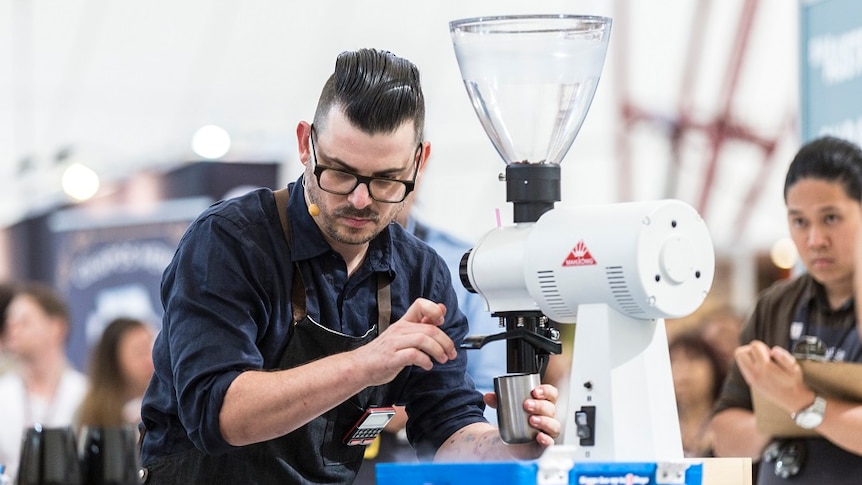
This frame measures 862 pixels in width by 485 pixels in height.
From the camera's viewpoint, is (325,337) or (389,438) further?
(389,438)

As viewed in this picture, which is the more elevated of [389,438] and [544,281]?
[544,281]

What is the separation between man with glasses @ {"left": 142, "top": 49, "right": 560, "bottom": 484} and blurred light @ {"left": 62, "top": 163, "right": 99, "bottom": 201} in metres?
3.89

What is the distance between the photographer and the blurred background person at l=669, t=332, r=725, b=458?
515cm

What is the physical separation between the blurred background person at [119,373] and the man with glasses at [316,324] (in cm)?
280

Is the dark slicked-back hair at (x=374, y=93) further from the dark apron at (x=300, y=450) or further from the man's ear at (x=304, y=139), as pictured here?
the dark apron at (x=300, y=450)

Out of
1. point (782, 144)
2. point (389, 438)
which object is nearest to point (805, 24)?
point (389, 438)

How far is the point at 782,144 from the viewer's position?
34.0ft

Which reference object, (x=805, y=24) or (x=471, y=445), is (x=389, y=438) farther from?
(x=805, y=24)

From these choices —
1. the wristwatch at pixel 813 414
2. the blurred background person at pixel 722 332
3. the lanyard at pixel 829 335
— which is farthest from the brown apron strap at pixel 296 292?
the blurred background person at pixel 722 332

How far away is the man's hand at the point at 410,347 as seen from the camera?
2.03 metres

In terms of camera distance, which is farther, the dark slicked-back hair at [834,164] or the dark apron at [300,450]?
the dark slicked-back hair at [834,164]

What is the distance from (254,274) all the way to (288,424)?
0.99 feet

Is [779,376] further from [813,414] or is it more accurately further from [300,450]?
[300,450]

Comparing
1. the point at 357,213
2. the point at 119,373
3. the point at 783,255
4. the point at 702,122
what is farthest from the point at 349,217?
the point at 702,122
